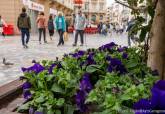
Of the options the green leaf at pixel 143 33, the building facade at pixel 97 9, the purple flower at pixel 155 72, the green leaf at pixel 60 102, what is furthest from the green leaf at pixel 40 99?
the building facade at pixel 97 9

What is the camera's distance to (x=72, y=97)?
2934 mm

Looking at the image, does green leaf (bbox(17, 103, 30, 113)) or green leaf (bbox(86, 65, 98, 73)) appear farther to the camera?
green leaf (bbox(86, 65, 98, 73))

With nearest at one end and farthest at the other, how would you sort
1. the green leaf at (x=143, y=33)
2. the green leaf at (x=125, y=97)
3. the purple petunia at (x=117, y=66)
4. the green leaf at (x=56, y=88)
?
1. the green leaf at (x=125, y=97)
2. the green leaf at (x=56, y=88)
3. the purple petunia at (x=117, y=66)
4. the green leaf at (x=143, y=33)

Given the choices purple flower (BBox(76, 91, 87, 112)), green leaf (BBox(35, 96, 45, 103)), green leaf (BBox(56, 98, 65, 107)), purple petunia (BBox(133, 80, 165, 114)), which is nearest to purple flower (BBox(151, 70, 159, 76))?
purple flower (BBox(76, 91, 87, 112))

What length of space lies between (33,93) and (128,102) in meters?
0.94

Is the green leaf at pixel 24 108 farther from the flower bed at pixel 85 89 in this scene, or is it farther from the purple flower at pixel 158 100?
the purple flower at pixel 158 100

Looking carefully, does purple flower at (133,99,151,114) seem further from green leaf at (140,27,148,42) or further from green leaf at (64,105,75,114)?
green leaf at (140,27,148,42)

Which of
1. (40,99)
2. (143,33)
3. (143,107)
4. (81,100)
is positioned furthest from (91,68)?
(143,107)

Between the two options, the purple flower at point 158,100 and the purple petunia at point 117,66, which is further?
the purple petunia at point 117,66

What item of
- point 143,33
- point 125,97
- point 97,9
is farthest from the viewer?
point 97,9

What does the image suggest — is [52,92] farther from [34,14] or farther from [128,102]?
[34,14]

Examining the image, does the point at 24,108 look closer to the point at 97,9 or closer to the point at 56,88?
the point at 56,88

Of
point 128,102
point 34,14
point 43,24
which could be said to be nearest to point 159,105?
point 128,102

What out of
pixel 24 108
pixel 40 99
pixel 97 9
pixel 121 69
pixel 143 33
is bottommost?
pixel 97 9
